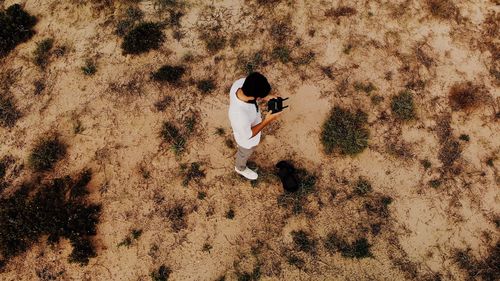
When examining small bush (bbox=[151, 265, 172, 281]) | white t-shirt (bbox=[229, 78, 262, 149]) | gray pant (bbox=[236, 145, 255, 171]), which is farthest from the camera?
small bush (bbox=[151, 265, 172, 281])

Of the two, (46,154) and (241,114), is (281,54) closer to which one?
(241,114)

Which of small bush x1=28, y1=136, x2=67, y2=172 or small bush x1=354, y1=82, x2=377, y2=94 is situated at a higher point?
small bush x1=354, y1=82, x2=377, y2=94

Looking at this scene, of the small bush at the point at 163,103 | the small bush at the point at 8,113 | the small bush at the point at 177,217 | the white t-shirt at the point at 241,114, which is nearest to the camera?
the white t-shirt at the point at 241,114

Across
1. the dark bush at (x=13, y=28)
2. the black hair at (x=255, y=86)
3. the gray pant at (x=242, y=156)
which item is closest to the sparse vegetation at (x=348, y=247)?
the gray pant at (x=242, y=156)

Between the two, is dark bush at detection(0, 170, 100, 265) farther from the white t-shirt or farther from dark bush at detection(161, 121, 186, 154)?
the white t-shirt

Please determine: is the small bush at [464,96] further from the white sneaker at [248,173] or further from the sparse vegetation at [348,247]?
the white sneaker at [248,173]

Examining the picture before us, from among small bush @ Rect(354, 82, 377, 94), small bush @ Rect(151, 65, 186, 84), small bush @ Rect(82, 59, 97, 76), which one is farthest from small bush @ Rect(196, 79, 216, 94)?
small bush @ Rect(354, 82, 377, 94)
